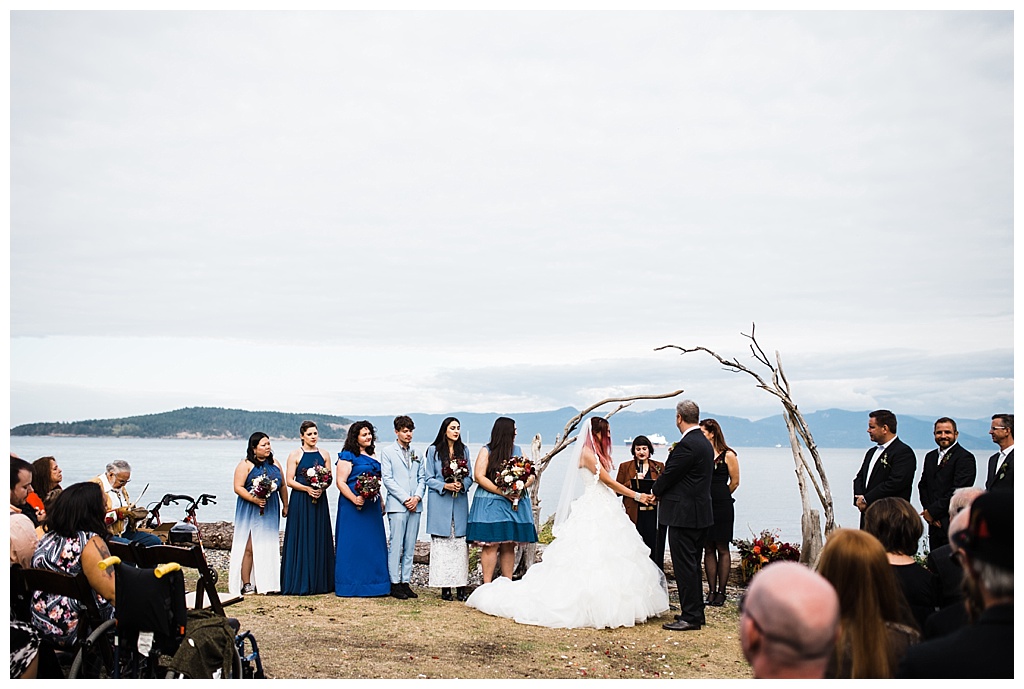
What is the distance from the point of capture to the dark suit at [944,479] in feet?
23.8

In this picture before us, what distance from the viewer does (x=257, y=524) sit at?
8484 millimetres

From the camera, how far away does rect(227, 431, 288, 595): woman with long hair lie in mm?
8438

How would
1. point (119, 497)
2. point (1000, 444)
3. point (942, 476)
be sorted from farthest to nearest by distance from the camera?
1. point (119, 497)
2. point (942, 476)
3. point (1000, 444)

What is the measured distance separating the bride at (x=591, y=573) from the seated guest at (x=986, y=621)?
4.75 metres

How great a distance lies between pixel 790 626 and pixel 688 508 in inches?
202

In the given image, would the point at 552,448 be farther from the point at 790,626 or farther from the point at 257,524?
the point at 790,626

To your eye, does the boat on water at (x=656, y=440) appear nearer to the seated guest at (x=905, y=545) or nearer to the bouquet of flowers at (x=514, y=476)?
the bouquet of flowers at (x=514, y=476)

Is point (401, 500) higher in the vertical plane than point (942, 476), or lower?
lower

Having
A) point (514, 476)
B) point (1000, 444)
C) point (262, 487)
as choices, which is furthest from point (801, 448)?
point (262, 487)

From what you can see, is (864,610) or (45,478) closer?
(864,610)

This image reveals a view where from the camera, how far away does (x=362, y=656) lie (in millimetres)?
6137

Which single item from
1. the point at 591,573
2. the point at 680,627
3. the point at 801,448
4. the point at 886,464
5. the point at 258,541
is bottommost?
the point at 680,627

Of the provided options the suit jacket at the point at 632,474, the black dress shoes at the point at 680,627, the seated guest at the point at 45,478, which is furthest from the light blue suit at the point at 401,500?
the seated guest at the point at 45,478
